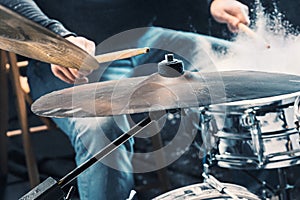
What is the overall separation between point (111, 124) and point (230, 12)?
1.65ft

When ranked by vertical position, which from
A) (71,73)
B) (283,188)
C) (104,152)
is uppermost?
(71,73)

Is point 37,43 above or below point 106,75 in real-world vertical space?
above

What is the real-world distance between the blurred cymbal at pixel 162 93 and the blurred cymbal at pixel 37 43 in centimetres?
7

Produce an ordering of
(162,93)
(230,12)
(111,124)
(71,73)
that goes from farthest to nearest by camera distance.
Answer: (230,12) < (71,73) < (111,124) < (162,93)

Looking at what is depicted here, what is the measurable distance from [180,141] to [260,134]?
0.68m

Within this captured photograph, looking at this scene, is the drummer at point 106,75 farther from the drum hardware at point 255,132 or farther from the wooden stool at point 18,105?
the drum hardware at point 255,132

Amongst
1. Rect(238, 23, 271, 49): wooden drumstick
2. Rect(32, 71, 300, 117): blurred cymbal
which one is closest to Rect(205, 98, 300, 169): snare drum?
Rect(32, 71, 300, 117): blurred cymbal

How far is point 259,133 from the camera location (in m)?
1.14

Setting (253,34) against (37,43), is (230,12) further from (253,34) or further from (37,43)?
(37,43)

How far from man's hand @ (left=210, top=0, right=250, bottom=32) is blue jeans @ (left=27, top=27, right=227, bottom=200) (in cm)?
6

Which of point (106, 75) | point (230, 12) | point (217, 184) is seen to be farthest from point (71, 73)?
point (217, 184)

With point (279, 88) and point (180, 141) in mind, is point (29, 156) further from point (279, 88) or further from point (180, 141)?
point (279, 88)

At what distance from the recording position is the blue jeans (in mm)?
1303

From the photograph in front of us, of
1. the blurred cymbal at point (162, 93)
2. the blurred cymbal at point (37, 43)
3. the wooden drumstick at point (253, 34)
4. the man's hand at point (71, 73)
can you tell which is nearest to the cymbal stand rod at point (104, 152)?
the blurred cymbal at point (162, 93)
